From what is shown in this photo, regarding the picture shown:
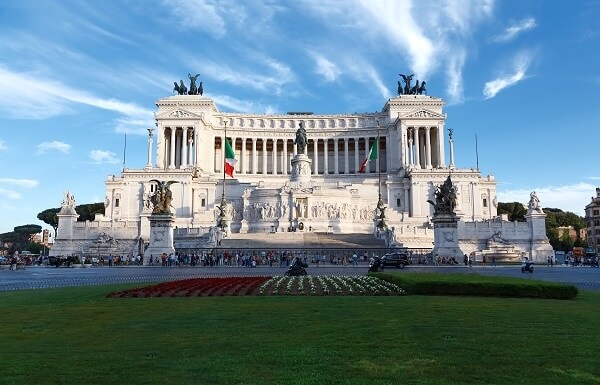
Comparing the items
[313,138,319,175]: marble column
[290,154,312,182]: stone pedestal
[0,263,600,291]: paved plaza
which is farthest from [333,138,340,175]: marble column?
[0,263,600,291]: paved plaza

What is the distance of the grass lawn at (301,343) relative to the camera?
6.48 metres

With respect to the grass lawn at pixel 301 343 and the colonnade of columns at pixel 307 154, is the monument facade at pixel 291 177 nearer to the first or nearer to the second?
the colonnade of columns at pixel 307 154

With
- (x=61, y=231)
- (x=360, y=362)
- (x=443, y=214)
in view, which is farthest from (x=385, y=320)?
(x=61, y=231)

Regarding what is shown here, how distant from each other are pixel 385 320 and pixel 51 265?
47.0 m

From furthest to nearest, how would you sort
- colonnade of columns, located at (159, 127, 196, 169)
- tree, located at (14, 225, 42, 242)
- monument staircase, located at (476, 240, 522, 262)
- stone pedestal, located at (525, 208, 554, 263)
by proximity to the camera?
tree, located at (14, 225, 42, 242) < colonnade of columns, located at (159, 127, 196, 169) < stone pedestal, located at (525, 208, 554, 263) < monument staircase, located at (476, 240, 522, 262)

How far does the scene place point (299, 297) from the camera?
53.1 ft

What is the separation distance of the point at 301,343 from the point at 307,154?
342ft

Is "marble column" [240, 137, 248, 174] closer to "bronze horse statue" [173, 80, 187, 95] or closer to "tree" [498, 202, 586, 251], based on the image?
"bronze horse statue" [173, 80, 187, 95]

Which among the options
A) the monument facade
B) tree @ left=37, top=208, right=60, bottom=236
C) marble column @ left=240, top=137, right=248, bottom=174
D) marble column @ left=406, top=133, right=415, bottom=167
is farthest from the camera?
tree @ left=37, top=208, right=60, bottom=236

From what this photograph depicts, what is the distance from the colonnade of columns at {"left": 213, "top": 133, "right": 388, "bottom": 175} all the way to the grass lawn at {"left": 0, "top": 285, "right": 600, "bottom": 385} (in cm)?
9549

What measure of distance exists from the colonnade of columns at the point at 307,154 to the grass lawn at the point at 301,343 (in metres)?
95.5

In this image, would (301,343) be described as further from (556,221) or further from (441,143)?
(556,221)

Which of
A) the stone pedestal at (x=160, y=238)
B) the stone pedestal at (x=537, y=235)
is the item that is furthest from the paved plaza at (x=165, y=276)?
the stone pedestal at (x=537, y=235)

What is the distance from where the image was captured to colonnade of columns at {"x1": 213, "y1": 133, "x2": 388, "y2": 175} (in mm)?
109688
